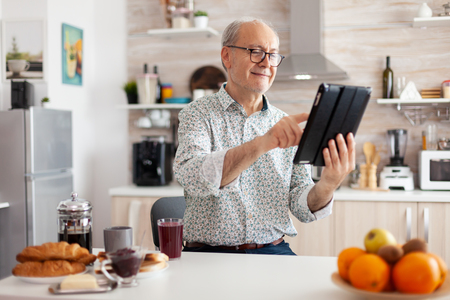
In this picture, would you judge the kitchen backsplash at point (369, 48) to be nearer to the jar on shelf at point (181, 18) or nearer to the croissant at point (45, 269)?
the jar on shelf at point (181, 18)

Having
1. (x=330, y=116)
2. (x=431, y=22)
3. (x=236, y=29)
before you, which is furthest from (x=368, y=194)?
(x=330, y=116)

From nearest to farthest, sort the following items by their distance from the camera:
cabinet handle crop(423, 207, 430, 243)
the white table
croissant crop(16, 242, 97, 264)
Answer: the white table
croissant crop(16, 242, 97, 264)
cabinet handle crop(423, 207, 430, 243)

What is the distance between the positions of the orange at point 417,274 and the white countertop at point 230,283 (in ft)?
0.52

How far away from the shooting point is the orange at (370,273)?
0.89m

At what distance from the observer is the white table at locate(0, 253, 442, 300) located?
1034 mm

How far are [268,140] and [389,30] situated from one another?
8.12ft

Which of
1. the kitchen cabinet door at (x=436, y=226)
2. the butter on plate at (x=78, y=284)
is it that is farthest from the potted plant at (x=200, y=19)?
the butter on plate at (x=78, y=284)

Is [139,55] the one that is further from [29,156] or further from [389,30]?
[389,30]

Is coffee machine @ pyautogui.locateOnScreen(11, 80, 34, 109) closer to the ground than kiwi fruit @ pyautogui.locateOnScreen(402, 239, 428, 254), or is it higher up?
higher up

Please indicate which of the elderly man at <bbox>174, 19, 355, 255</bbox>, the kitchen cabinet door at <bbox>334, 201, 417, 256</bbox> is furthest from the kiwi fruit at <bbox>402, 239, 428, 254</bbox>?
the kitchen cabinet door at <bbox>334, 201, 417, 256</bbox>

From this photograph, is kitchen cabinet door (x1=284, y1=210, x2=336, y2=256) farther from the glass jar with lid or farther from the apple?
the apple

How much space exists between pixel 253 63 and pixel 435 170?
196 centimetres

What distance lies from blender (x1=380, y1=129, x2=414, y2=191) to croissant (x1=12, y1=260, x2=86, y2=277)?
2.54 metres

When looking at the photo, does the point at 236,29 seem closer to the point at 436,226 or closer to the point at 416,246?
the point at 416,246
